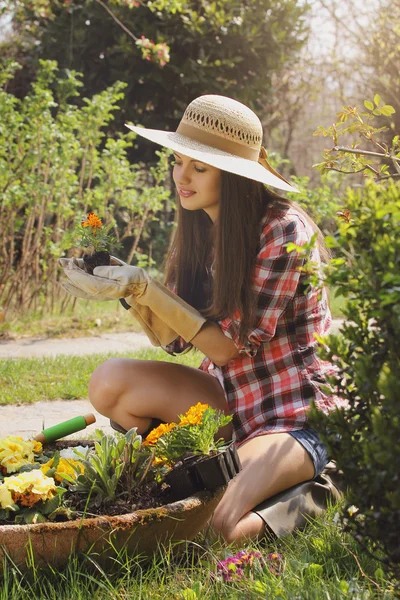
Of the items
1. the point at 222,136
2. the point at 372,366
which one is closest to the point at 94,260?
the point at 222,136

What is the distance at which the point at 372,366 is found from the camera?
1412 millimetres

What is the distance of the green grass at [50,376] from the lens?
3762 mm

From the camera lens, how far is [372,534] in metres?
1.47

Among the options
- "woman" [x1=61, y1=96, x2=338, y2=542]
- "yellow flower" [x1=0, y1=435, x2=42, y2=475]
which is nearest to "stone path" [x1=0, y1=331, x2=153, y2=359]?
"woman" [x1=61, y1=96, x2=338, y2=542]

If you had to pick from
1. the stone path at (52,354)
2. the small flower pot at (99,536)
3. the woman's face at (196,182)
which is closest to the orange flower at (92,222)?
the woman's face at (196,182)

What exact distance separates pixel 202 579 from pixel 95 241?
42.6 inches

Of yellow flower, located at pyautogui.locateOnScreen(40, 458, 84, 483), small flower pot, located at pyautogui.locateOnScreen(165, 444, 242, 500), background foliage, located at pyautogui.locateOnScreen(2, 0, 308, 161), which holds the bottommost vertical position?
yellow flower, located at pyautogui.locateOnScreen(40, 458, 84, 483)

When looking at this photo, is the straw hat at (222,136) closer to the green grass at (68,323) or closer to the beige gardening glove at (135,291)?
the beige gardening glove at (135,291)

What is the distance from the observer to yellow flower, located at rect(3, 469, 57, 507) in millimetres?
1860

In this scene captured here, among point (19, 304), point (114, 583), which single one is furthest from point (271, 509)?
point (19, 304)

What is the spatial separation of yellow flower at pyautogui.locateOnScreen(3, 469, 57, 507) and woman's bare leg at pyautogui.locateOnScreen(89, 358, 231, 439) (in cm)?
73

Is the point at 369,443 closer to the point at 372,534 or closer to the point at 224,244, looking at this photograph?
the point at 372,534

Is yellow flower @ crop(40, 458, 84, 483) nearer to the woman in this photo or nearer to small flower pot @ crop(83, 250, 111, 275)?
the woman

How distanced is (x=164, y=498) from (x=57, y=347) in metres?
3.04
